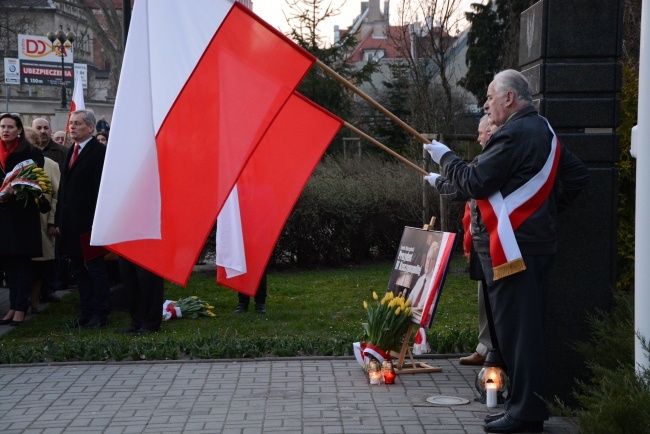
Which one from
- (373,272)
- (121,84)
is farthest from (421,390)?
(373,272)

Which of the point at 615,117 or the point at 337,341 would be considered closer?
the point at 615,117

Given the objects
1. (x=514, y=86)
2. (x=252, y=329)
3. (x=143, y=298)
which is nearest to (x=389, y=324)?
(x=514, y=86)

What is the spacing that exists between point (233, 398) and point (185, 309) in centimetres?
421

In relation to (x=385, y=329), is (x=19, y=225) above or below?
above

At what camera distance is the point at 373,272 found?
1562 cm

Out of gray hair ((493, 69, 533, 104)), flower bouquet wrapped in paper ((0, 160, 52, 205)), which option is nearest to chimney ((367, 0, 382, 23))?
flower bouquet wrapped in paper ((0, 160, 52, 205))

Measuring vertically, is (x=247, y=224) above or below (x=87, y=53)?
A: below

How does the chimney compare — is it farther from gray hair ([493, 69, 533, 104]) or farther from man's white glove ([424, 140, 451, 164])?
gray hair ([493, 69, 533, 104])

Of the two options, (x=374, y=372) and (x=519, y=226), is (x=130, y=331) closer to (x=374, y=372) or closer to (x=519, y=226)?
(x=374, y=372)

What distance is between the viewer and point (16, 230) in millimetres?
10258

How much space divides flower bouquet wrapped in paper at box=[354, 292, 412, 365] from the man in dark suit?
12.1 feet

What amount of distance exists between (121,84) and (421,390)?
307cm

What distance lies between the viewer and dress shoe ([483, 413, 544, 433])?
5652 millimetres

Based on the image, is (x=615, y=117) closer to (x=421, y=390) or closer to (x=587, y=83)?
(x=587, y=83)
